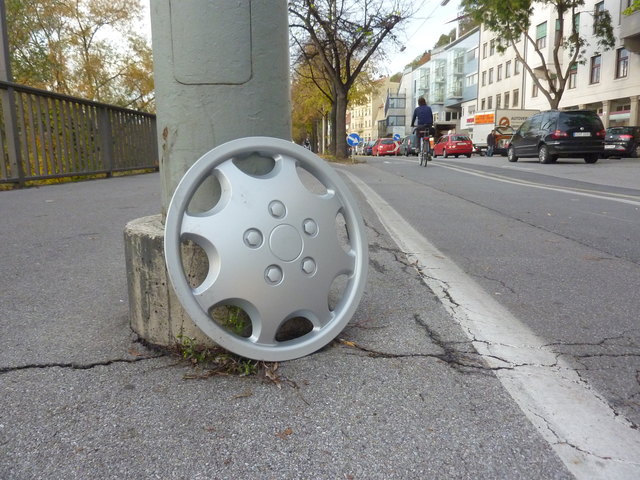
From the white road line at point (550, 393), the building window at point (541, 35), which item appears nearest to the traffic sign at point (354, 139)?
the building window at point (541, 35)

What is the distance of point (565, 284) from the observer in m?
3.36

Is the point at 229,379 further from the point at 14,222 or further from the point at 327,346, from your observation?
the point at 14,222

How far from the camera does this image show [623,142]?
24.7 meters

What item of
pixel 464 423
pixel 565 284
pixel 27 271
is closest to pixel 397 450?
pixel 464 423

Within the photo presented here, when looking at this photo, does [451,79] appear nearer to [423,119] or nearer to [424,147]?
[424,147]

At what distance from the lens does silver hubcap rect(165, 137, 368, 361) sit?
1.96 m

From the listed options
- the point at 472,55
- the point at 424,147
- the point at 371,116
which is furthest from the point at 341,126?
the point at 371,116

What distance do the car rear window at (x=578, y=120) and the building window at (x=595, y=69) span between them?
21.6 metres

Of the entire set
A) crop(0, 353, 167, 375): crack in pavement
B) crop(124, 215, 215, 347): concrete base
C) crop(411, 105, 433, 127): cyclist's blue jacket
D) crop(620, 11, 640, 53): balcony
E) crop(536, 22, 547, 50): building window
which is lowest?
crop(0, 353, 167, 375): crack in pavement

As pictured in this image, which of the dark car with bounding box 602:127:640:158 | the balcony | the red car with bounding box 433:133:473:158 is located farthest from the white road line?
the balcony

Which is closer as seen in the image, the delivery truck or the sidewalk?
the sidewalk

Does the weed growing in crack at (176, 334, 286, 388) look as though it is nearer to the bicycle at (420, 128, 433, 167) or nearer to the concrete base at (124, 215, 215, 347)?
the concrete base at (124, 215, 215, 347)

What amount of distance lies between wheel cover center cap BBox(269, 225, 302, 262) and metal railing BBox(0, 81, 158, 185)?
8.50 m

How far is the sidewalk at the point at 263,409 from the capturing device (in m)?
1.50
